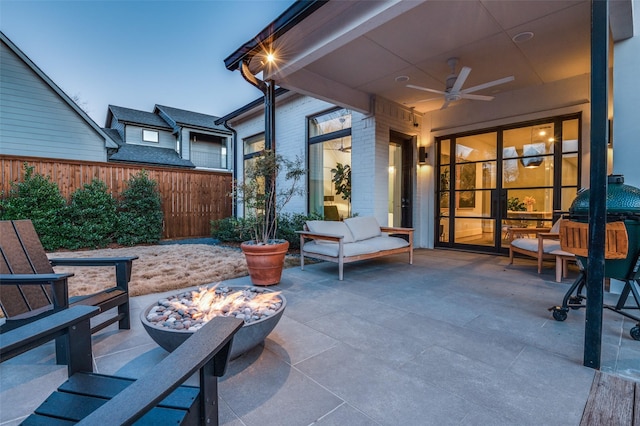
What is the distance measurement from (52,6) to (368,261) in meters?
7.99

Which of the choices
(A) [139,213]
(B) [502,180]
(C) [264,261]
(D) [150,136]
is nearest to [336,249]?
(C) [264,261]

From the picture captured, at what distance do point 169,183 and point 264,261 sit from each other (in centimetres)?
554

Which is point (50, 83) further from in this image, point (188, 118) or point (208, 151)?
point (208, 151)

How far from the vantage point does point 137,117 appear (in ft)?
45.1

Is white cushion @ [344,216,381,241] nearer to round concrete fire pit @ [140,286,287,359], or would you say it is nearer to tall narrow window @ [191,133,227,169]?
round concrete fire pit @ [140,286,287,359]

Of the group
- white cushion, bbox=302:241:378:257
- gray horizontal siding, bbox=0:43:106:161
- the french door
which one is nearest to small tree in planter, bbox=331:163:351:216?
the french door

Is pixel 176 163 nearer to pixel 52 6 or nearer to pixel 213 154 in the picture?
pixel 213 154

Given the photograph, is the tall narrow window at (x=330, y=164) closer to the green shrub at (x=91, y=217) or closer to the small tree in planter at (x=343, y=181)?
the small tree in planter at (x=343, y=181)

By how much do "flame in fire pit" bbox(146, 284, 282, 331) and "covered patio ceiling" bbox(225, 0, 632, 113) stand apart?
295 centimetres

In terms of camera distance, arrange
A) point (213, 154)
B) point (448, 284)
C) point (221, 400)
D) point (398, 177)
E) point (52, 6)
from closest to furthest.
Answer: point (221, 400) < point (448, 284) < point (52, 6) < point (398, 177) < point (213, 154)

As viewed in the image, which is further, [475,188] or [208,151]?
[208,151]

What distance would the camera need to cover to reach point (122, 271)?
2.32 m

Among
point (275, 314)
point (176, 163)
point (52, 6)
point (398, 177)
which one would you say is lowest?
point (275, 314)

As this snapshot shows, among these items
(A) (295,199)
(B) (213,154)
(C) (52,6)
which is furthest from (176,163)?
(A) (295,199)
